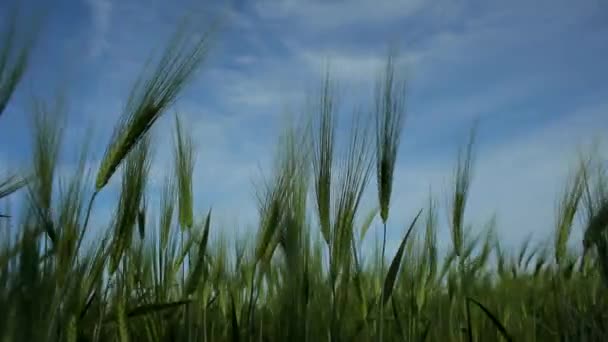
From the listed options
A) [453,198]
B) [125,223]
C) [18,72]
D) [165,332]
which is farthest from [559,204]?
[18,72]

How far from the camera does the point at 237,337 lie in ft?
8.07

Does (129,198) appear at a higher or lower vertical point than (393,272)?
higher

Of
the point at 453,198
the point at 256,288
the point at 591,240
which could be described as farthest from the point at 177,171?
the point at 591,240

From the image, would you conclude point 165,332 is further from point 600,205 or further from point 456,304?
point 600,205

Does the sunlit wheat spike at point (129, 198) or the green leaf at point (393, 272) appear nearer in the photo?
the sunlit wheat spike at point (129, 198)

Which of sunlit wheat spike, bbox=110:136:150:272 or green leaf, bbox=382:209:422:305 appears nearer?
sunlit wheat spike, bbox=110:136:150:272

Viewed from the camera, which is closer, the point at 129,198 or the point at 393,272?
the point at 129,198

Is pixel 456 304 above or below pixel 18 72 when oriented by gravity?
below

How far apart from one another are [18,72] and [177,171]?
0.84m

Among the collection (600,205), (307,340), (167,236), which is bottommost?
(307,340)

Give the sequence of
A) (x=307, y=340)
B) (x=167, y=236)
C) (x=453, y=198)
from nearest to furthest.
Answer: (x=307, y=340) < (x=167, y=236) < (x=453, y=198)

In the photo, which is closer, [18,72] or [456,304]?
[18,72]

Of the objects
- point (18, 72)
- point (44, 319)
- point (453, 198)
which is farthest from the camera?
point (453, 198)

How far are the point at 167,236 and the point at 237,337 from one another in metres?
0.50
